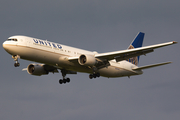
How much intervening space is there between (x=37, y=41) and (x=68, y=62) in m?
5.32

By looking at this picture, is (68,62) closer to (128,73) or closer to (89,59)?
(89,59)

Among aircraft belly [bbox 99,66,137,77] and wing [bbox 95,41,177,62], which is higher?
wing [bbox 95,41,177,62]

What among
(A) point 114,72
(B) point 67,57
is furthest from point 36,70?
(A) point 114,72

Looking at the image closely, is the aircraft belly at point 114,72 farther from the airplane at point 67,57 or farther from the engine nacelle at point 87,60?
the engine nacelle at point 87,60

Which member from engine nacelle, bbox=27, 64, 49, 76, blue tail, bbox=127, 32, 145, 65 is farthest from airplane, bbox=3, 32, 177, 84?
blue tail, bbox=127, 32, 145, 65

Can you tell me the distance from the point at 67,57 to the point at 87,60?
2.97m

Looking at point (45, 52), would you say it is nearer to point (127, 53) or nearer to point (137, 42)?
point (127, 53)

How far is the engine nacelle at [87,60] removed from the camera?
38.4 m

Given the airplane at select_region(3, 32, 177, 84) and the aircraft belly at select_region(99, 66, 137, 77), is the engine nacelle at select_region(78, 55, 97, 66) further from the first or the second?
the aircraft belly at select_region(99, 66, 137, 77)

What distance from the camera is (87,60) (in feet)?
126

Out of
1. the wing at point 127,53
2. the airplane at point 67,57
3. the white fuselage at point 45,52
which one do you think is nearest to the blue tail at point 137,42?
the airplane at point 67,57

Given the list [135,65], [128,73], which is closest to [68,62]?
[128,73]

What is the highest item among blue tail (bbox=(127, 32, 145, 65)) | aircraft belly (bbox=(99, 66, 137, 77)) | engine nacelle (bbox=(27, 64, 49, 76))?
blue tail (bbox=(127, 32, 145, 65))

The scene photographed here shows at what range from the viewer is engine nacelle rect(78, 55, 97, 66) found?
38375 millimetres
